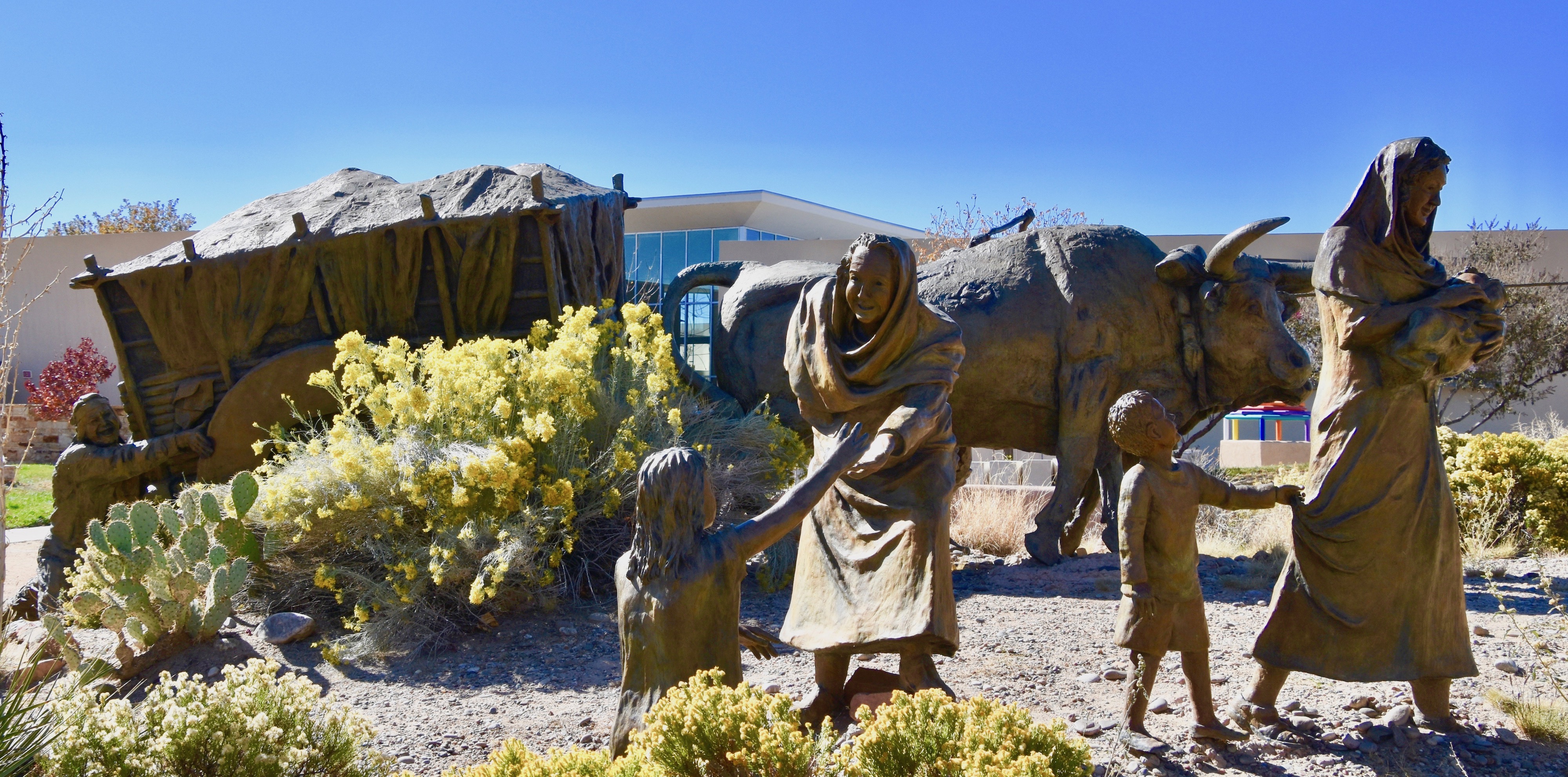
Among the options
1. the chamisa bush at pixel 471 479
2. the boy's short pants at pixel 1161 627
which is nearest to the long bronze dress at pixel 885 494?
the boy's short pants at pixel 1161 627

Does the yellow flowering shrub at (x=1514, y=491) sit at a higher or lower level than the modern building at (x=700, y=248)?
lower

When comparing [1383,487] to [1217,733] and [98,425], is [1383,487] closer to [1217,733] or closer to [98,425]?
[1217,733]

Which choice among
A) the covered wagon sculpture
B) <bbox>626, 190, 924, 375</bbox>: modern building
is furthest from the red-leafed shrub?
the covered wagon sculpture

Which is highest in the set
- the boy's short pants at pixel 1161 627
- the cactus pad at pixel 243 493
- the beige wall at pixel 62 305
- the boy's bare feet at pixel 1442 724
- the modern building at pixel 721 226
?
the modern building at pixel 721 226

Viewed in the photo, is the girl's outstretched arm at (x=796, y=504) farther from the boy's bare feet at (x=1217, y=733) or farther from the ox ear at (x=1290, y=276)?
the ox ear at (x=1290, y=276)

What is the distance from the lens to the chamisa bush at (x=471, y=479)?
6684 mm

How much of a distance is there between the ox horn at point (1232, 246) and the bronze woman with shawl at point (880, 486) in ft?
13.4

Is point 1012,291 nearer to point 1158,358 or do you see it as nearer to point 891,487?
point 1158,358

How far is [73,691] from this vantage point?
3.85m

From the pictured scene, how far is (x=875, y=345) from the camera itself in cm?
441

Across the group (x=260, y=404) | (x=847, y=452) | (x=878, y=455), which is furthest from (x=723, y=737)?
(x=260, y=404)

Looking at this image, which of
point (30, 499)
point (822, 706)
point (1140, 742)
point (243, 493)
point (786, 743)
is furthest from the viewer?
point (30, 499)

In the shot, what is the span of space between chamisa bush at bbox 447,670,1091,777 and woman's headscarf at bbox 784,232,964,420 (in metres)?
1.59

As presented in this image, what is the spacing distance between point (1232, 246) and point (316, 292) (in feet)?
22.3
